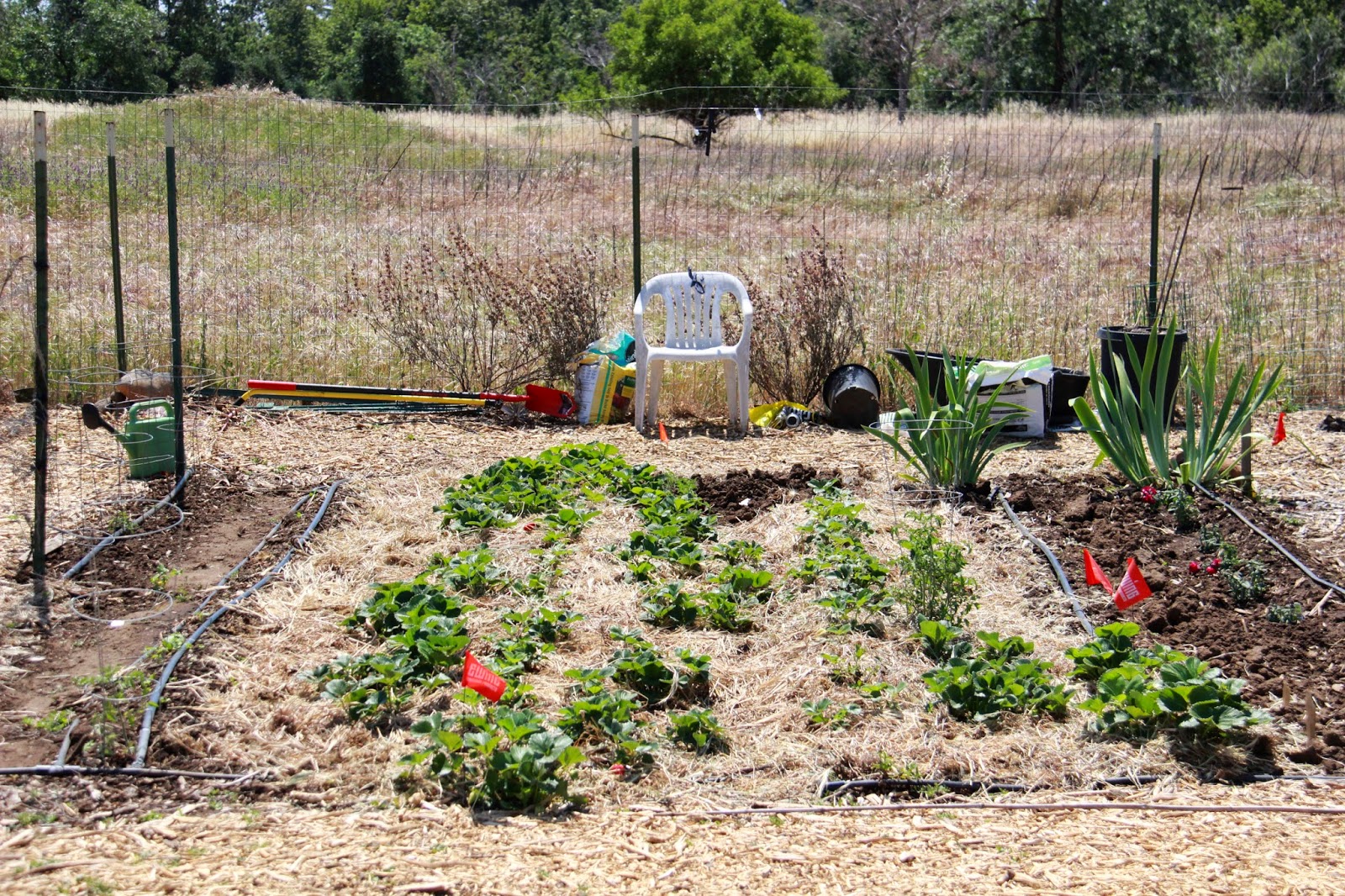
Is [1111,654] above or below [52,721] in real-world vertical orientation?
above

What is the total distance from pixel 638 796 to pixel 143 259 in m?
9.67

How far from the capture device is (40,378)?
408cm

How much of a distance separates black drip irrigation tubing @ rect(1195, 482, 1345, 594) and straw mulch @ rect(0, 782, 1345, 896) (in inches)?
63.6

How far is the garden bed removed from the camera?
3514 millimetres

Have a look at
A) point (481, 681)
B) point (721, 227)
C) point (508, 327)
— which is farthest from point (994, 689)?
point (721, 227)

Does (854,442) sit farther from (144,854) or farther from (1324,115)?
(1324,115)

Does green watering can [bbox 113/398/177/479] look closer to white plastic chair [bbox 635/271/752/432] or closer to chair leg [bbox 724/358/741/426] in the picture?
white plastic chair [bbox 635/271/752/432]

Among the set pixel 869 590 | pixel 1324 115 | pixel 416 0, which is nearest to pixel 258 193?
pixel 869 590

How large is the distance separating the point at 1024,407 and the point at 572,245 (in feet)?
11.4

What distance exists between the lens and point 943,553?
3.88 meters

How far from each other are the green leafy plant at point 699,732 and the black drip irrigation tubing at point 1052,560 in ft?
4.75

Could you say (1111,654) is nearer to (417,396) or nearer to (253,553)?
(253,553)

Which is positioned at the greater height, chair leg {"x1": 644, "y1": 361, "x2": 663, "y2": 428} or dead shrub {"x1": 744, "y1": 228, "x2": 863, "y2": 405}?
dead shrub {"x1": 744, "y1": 228, "x2": 863, "y2": 405}

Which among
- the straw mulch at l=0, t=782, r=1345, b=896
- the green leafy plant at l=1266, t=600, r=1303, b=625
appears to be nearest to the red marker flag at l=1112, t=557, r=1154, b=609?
the green leafy plant at l=1266, t=600, r=1303, b=625
